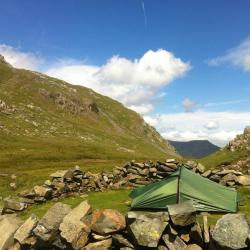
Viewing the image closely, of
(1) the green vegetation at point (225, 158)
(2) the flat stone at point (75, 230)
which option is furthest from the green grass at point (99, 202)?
(1) the green vegetation at point (225, 158)

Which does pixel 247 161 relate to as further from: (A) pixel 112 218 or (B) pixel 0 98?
(B) pixel 0 98

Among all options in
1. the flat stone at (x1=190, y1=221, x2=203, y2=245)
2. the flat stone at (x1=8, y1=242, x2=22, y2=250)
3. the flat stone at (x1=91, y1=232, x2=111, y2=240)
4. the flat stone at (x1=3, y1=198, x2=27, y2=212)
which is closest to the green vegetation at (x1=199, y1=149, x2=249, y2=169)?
the flat stone at (x1=3, y1=198, x2=27, y2=212)

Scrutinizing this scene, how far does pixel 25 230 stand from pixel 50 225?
1.86 metres

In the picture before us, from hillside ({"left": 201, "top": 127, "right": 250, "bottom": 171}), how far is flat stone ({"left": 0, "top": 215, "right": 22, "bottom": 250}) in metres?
30.1

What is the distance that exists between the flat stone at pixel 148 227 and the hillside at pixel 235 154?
2945cm

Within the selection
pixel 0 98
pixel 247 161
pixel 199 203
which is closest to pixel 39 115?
pixel 0 98

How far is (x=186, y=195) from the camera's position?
24.1 metres

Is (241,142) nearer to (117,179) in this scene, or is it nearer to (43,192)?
(117,179)

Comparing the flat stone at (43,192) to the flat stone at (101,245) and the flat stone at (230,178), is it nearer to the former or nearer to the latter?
the flat stone at (101,245)

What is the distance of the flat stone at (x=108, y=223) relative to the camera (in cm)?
1903

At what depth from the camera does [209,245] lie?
1705cm

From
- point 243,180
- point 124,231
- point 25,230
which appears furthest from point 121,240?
point 243,180

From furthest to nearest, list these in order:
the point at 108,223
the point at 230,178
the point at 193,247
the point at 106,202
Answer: the point at 230,178 < the point at 106,202 < the point at 108,223 < the point at 193,247

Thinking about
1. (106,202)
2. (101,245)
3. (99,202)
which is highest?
(106,202)
